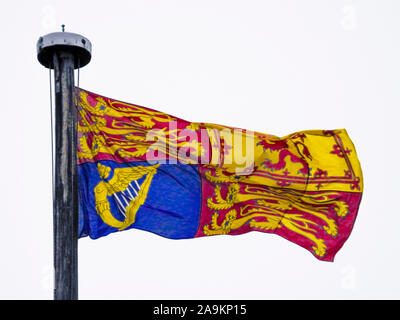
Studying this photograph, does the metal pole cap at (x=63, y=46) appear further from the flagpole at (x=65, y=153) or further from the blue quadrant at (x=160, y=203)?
the blue quadrant at (x=160, y=203)

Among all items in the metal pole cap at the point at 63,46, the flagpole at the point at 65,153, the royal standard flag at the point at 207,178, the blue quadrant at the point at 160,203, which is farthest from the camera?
the royal standard flag at the point at 207,178

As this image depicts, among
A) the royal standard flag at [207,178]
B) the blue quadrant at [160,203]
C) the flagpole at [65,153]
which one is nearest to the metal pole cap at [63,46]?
the flagpole at [65,153]

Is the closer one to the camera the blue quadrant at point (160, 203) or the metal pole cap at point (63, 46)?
the metal pole cap at point (63, 46)

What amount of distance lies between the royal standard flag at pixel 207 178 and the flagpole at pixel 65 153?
456 millimetres

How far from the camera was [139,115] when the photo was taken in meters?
10.5

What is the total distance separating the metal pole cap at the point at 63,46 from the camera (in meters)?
9.51

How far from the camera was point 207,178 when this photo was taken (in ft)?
35.8

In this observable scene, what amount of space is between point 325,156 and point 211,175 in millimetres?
2117

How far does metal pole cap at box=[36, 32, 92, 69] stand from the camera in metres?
9.51

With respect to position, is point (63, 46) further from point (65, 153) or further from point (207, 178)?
point (207, 178)

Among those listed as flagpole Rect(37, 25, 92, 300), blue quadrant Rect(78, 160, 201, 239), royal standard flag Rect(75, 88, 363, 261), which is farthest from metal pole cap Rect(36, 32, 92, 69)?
blue quadrant Rect(78, 160, 201, 239)

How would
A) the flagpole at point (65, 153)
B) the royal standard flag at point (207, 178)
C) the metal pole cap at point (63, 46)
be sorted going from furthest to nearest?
1. the royal standard flag at point (207, 178)
2. the metal pole cap at point (63, 46)
3. the flagpole at point (65, 153)

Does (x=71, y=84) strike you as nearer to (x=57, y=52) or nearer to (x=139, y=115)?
(x=57, y=52)

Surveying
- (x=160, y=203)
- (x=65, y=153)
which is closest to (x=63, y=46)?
(x=65, y=153)
